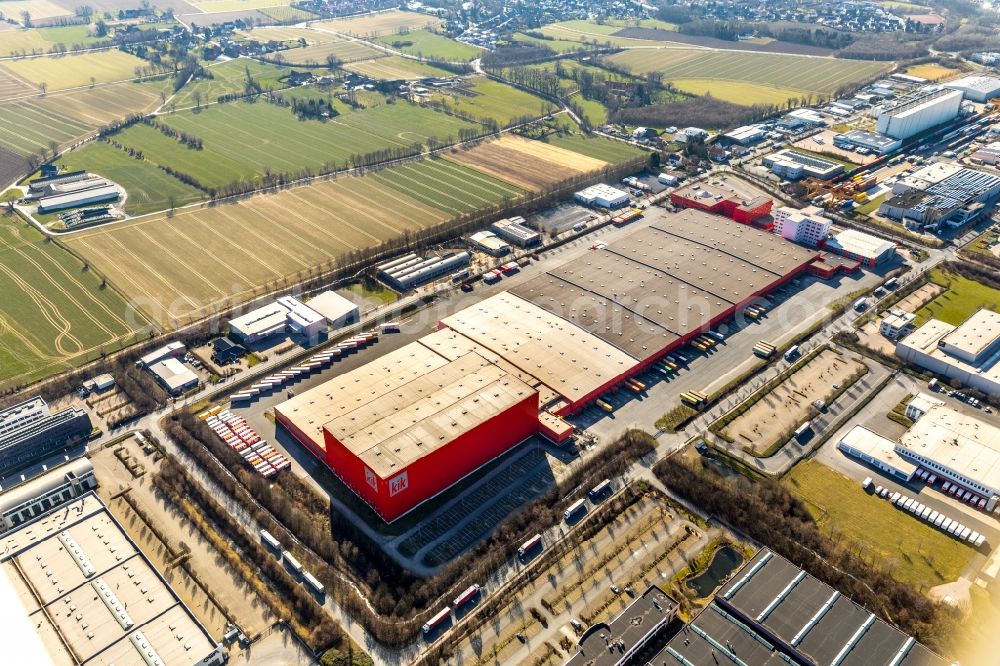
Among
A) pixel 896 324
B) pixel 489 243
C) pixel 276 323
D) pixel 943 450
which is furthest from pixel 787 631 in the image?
pixel 489 243

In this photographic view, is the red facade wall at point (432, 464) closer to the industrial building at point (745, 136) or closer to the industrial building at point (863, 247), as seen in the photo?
the industrial building at point (863, 247)

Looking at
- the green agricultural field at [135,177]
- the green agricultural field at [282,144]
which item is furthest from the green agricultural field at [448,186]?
the green agricultural field at [135,177]

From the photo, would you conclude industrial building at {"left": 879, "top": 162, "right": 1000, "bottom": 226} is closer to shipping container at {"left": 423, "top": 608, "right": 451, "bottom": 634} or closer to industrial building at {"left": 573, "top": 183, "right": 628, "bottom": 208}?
industrial building at {"left": 573, "top": 183, "right": 628, "bottom": 208}

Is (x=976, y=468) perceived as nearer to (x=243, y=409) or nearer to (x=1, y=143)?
(x=243, y=409)

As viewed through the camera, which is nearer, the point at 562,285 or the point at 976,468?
the point at 976,468

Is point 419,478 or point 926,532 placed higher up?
point 419,478

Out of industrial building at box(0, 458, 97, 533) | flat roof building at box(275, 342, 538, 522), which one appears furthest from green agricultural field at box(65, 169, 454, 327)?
flat roof building at box(275, 342, 538, 522)

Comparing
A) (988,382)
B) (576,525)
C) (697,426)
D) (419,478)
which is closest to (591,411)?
(697,426)
